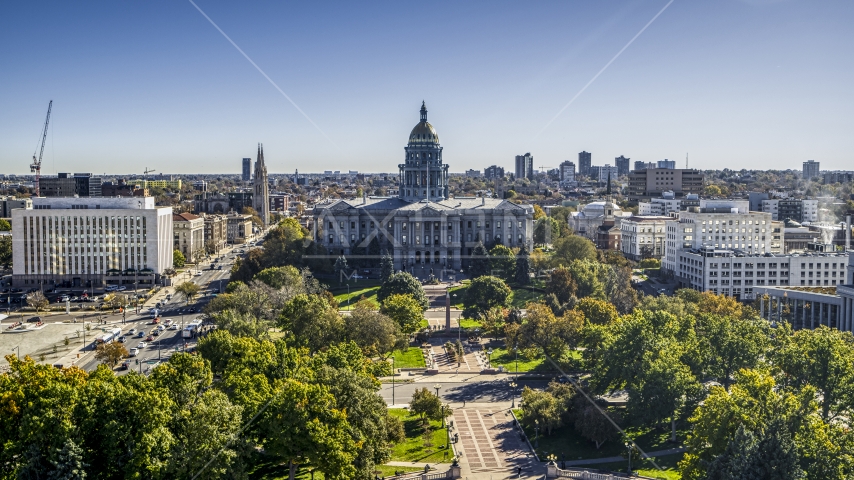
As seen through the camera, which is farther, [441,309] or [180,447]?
[441,309]

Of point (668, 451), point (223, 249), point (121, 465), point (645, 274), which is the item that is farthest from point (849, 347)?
point (223, 249)

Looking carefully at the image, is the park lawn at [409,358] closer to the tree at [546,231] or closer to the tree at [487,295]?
the tree at [487,295]

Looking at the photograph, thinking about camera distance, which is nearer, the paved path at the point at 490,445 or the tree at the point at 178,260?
the paved path at the point at 490,445

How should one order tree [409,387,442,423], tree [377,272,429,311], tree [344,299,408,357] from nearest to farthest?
tree [409,387,442,423] < tree [344,299,408,357] < tree [377,272,429,311]

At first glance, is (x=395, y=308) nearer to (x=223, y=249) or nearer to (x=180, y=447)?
(x=180, y=447)

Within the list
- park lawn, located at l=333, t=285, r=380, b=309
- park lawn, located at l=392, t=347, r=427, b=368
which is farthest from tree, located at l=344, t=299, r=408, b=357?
park lawn, located at l=333, t=285, r=380, b=309

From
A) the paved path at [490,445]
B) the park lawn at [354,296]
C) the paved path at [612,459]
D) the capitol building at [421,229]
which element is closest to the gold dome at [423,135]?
the capitol building at [421,229]

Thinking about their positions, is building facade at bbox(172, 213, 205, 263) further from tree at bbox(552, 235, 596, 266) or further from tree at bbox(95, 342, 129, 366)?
tree at bbox(95, 342, 129, 366)
